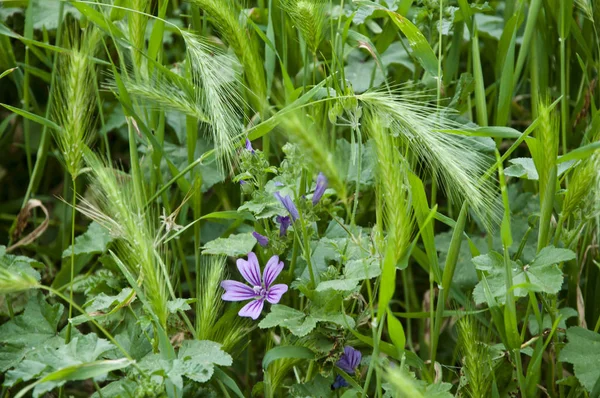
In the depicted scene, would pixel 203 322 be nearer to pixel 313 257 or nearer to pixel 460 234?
pixel 313 257

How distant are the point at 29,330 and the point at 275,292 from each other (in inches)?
16.7

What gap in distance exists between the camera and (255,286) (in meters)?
1.13

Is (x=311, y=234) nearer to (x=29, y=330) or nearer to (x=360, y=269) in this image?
(x=360, y=269)

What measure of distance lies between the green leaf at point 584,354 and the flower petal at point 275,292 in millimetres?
448

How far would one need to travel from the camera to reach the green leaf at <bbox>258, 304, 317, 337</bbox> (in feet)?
3.35

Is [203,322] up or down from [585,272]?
Answer: up

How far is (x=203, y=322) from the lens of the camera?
1070 millimetres

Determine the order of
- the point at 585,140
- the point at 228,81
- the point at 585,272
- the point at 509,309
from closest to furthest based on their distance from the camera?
the point at 509,309
the point at 228,81
the point at 585,140
the point at 585,272

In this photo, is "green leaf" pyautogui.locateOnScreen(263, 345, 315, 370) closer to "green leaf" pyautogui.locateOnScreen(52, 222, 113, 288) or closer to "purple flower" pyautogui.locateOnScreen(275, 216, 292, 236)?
"purple flower" pyautogui.locateOnScreen(275, 216, 292, 236)

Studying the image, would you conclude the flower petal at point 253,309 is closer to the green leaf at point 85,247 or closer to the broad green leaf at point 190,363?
the broad green leaf at point 190,363

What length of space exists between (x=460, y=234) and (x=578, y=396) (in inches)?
14.9

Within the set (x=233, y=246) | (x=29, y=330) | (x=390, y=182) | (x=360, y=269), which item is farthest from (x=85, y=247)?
(x=390, y=182)

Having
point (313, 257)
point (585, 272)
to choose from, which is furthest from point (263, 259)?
point (585, 272)

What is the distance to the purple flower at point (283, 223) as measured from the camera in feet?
3.74
